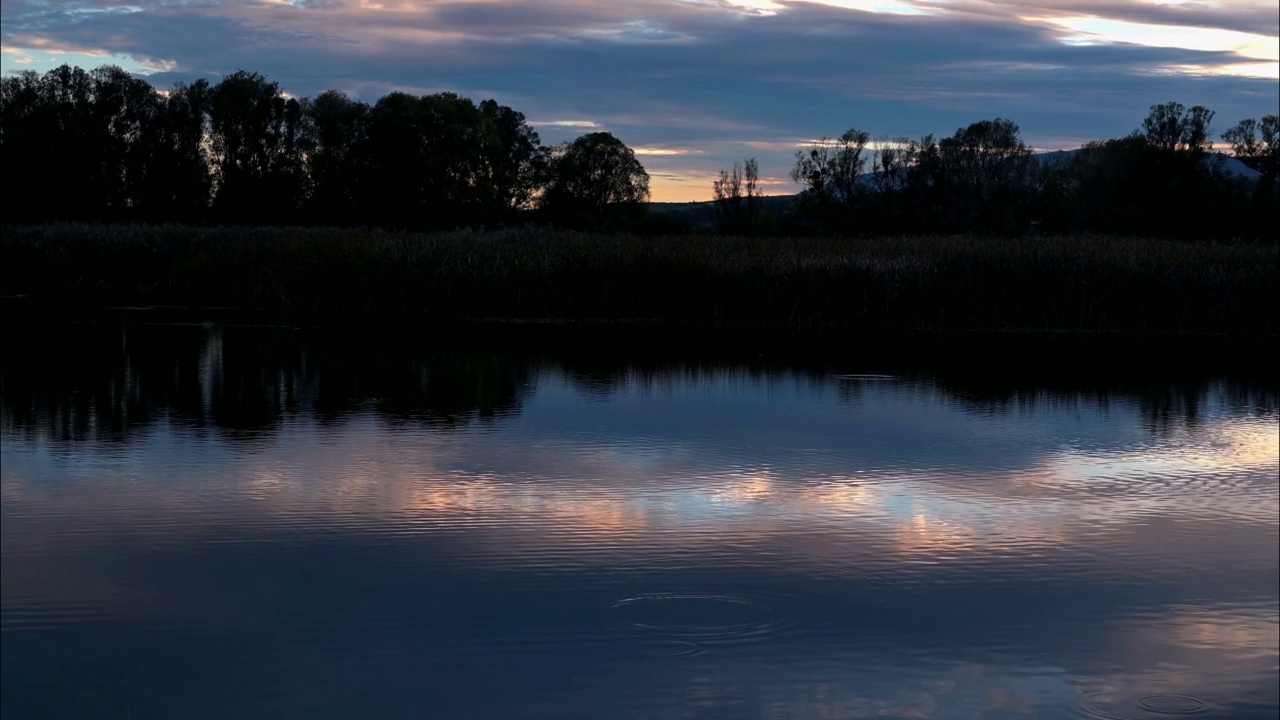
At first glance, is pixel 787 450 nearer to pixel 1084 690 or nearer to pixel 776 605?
pixel 776 605

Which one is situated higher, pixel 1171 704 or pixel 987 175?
pixel 987 175

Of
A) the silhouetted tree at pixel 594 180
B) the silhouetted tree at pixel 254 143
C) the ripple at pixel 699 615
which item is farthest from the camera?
the silhouetted tree at pixel 594 180

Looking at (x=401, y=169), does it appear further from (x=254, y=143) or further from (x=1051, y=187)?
(x=1051, y=187)

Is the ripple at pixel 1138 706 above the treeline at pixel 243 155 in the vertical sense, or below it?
below

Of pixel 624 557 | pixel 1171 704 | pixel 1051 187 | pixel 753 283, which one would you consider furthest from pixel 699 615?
pixel 1051 187

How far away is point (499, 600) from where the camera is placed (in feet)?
18.6

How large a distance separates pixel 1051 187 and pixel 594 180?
72.4 feet

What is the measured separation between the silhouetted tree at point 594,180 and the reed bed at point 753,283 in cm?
3478

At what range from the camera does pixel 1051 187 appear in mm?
43656

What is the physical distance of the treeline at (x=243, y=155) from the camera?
4900cm

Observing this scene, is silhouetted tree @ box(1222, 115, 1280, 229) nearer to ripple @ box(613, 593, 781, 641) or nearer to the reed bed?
the reed bed

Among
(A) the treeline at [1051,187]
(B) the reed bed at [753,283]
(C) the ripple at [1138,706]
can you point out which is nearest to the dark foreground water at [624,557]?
(C) the ripple at [1138,706]

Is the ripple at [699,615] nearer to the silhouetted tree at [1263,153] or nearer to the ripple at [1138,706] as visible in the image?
the ripple at [1138,706]

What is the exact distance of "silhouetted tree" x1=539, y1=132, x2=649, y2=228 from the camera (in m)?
58.9
